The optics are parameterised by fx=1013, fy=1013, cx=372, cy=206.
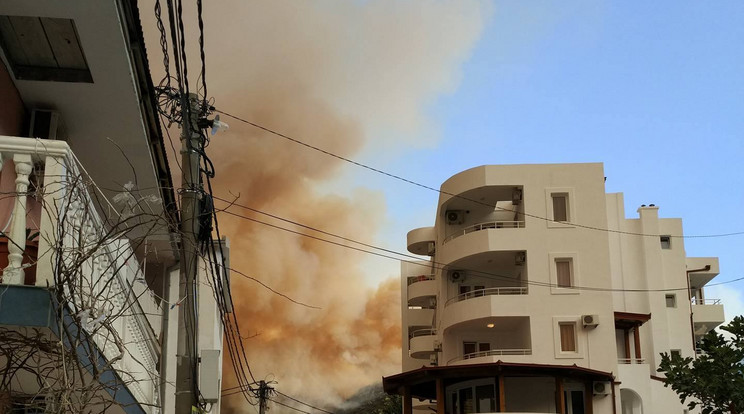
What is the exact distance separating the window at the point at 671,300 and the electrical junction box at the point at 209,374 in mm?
39194

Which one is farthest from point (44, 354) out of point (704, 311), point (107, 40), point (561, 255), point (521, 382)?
point (704, 311)

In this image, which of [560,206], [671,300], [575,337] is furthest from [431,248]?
[575,337]

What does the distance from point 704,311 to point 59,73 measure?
156ft

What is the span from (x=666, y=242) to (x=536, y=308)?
12.4 m

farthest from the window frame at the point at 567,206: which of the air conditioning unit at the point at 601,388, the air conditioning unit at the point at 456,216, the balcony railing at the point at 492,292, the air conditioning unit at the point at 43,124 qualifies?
the air conditioning unit at the point at 43,124

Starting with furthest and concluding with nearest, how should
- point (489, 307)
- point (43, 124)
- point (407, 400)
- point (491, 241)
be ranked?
point (491, 241)
point (489, 307)
point (407, 400)
point (43, 124)

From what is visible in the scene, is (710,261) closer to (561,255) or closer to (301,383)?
(561,255)

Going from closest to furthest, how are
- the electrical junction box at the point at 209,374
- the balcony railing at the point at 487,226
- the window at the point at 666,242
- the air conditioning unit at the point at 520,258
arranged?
1. the electrical junction box at the point at 209,374
2. the air conditioning unit at the point at 520,258
3. the balcony railing at the point at 487,226
4. the window at the point at 666,242

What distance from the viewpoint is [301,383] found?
289 ft

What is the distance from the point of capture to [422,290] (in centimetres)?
4988

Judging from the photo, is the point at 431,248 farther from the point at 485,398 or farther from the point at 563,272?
the point at 485,398

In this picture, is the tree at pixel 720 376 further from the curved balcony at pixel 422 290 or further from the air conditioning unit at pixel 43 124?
the curved balcony at pixel 422 290

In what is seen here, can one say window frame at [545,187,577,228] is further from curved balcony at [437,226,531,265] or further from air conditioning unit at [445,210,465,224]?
air conditioning unit at [445,210,465,224]

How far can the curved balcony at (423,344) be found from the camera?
48.2m
